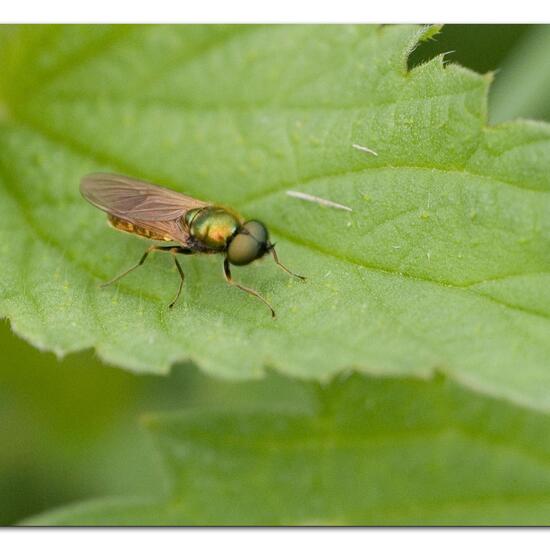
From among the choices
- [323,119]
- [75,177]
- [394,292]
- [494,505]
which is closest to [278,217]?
[323,119]

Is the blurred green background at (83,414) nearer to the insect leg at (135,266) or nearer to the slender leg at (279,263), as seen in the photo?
the insect leg at (135,266)

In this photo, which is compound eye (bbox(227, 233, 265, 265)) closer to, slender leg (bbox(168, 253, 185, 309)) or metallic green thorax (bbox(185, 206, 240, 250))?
metallic green thorax (bbox(185, 206, 240, 250))

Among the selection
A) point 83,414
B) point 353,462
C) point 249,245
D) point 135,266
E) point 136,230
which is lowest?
point 83,414

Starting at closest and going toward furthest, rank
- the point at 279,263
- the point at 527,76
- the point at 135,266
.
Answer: the point at 279,263, the point at 135,266, the point at 527,76

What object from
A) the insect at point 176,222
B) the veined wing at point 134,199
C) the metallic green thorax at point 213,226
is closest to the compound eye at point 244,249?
the insect at point 176,222

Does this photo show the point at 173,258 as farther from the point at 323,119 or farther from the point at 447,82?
the point at 447,82

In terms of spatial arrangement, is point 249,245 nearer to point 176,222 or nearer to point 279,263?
point 279,263

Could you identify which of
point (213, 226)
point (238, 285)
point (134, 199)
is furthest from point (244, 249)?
point (134, 199)

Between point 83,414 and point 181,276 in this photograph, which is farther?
point 83,414
